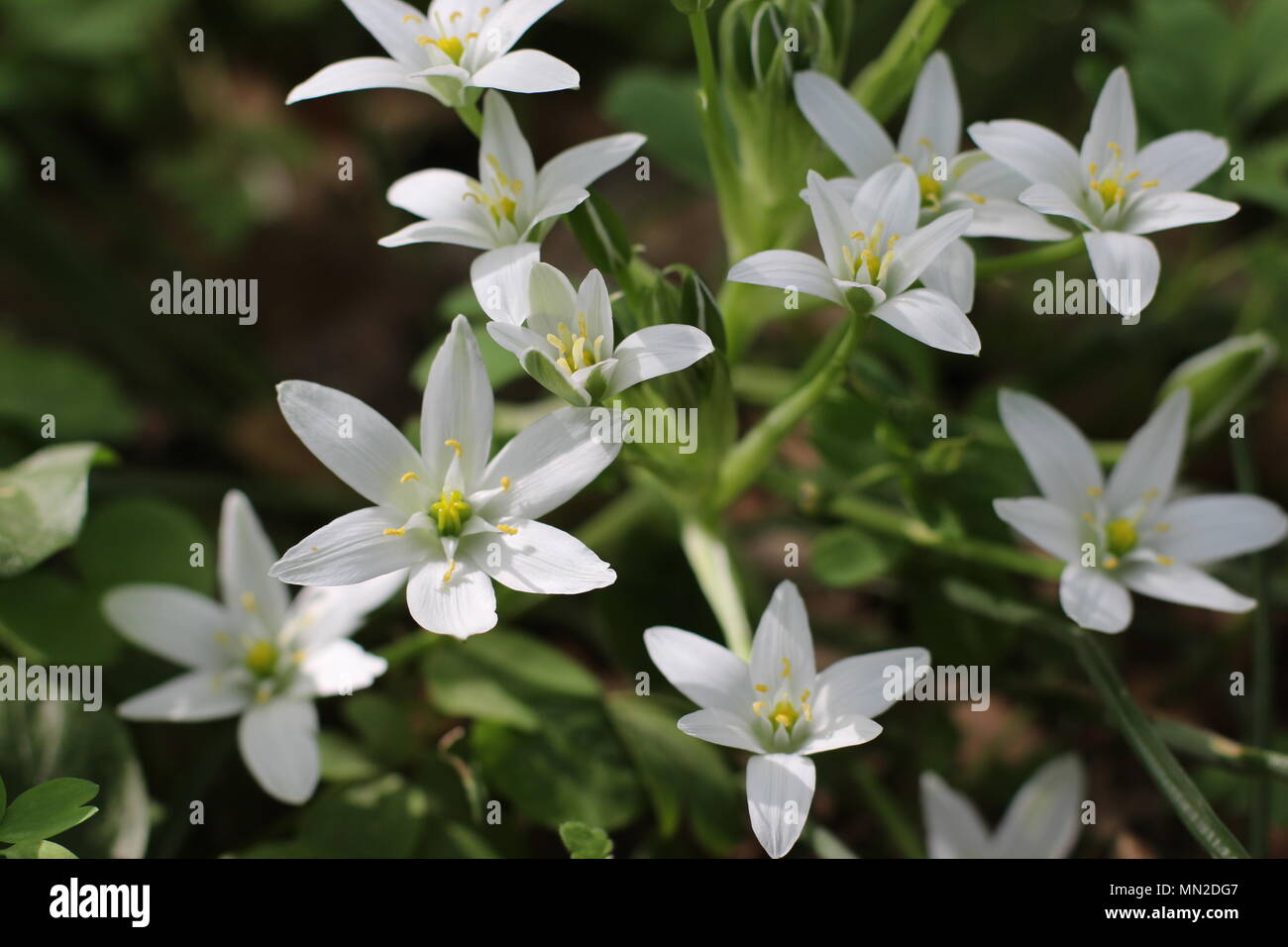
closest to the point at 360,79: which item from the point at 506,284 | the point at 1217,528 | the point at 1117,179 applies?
the point at 506,284

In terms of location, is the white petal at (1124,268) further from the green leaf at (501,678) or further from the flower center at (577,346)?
the green leaf at (501,678)

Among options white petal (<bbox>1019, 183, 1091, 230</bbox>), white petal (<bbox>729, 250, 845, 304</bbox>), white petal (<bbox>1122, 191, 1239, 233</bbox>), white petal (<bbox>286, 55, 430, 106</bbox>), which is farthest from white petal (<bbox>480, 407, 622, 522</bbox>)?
white petal (<bbox>1122, 191, 1239, 233</bbox>)

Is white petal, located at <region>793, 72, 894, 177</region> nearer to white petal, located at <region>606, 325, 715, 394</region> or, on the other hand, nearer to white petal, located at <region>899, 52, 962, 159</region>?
white petal, located at <region>899, 52, 962, 159</region>

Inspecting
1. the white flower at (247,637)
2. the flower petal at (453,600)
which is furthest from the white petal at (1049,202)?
the white flower at (247,637)

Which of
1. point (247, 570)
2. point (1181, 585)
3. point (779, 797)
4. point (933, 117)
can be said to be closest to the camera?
point (779, 797)

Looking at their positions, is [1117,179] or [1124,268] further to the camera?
[1117,179]

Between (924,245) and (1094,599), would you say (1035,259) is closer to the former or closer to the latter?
(924,245)
